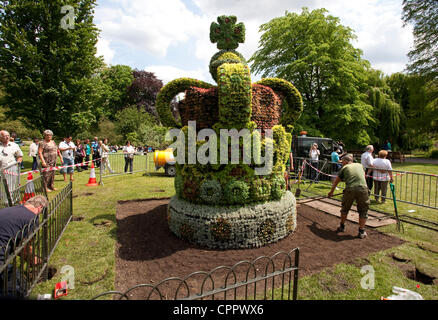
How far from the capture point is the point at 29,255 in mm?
2984

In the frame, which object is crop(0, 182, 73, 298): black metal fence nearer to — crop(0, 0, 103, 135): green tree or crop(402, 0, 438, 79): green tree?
crop(0, 0, 103, 135): green tree

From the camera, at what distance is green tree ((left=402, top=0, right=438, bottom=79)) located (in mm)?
20094

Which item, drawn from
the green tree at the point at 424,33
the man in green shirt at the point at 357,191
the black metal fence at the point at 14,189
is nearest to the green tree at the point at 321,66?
the green tree at the point at 424,33

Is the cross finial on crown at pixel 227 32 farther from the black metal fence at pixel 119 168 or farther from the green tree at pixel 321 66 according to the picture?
the green tree at pixel 321 66

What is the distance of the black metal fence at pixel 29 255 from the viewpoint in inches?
106

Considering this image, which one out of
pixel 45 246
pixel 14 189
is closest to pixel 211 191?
pixel 45 246

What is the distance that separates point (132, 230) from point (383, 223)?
6.75m

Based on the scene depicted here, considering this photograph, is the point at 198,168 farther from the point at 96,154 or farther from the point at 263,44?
the point at 263,44

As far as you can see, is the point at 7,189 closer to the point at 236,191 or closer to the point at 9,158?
the point at 9,158

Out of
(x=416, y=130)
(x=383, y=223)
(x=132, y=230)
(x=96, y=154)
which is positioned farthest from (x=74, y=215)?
(x=416, y=130)

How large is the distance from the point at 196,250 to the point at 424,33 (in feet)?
91.7

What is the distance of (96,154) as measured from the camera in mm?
16391

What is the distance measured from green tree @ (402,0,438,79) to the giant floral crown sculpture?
2409 centimetres
